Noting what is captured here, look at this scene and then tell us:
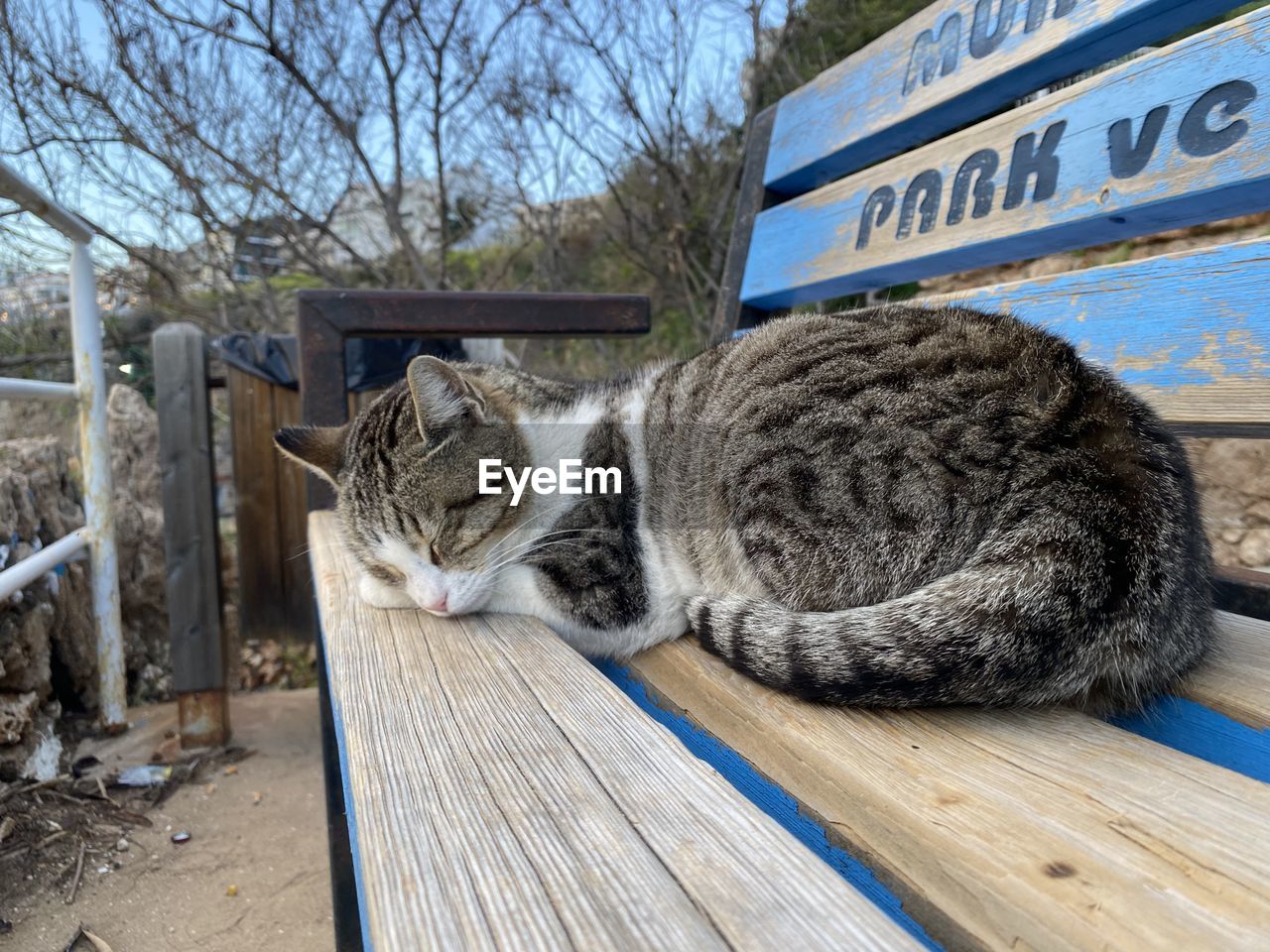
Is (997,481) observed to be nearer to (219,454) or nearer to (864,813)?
(864,813)

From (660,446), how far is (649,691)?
66 centimetres

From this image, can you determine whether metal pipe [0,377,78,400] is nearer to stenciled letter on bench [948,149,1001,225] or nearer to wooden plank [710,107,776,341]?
wooden plank [710,107,776,341]

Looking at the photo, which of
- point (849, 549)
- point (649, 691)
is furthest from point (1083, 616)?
point (649, 691)

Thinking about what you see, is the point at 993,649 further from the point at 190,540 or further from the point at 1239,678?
the point at 190,540

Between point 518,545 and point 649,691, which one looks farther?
point 518,545

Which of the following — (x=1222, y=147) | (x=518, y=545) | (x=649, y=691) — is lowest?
(x=649, y=691)

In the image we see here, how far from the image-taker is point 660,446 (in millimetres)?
1771

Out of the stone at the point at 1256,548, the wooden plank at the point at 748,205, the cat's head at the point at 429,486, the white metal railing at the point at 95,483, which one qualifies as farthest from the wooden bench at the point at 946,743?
the stone at the point at 1256,548

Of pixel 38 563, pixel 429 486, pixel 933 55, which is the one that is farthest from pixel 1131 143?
pixel 38 563

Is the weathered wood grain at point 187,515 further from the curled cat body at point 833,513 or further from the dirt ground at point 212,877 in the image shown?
the curled cat body at point 833,513

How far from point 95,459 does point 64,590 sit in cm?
50

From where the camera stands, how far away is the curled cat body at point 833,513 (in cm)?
103

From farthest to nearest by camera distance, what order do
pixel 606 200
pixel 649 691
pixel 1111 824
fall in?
1. pixel 606 200
2. pixel 649 691
3. pixel 1111 824

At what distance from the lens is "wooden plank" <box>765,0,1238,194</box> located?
160cm
